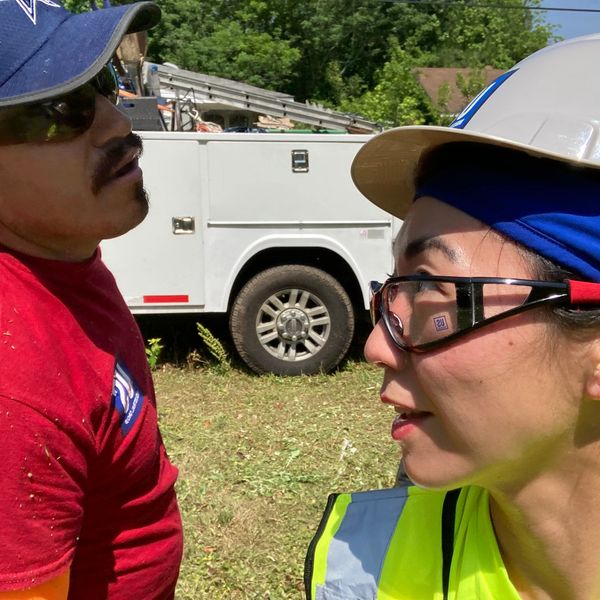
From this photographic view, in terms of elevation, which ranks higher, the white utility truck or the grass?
the white utility truck

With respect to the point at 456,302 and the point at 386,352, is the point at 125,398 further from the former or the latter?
the point at 456,302

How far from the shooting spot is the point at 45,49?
1.57m

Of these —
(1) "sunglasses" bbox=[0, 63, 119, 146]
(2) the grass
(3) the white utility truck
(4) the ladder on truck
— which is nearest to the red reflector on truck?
(3) the white utility truck

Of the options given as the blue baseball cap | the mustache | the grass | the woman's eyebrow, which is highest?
the blue baseball cap

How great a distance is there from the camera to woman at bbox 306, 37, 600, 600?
107cm

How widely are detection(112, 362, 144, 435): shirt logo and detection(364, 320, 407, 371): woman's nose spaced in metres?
0.72

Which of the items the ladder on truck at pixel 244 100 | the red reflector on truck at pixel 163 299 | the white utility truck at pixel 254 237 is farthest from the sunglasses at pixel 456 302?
the ladder on truck at pixel 244 100

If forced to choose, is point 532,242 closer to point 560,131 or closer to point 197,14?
point 560,131

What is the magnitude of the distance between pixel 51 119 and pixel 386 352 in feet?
3.15

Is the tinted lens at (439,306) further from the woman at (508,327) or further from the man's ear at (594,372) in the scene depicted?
the man's ear at (594,372)

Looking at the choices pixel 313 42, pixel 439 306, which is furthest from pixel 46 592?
pixel 313 42

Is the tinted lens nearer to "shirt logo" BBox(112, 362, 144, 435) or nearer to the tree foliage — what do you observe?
"shirt logo" BBox(112, 362, 144, 435)

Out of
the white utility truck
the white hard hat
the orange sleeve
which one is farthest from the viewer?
the white utility truck

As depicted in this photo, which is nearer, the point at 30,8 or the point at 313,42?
the point at 30,8
